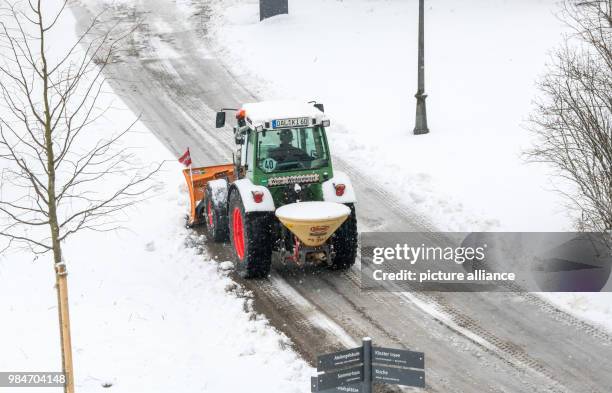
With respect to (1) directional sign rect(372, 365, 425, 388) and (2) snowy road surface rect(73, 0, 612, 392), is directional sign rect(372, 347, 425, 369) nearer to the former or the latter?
(1) directional sign rect(372, 365, 425, 388)

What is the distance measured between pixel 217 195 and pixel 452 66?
1066 centimetres

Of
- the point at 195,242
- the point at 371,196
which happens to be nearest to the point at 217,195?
the point at 195,242

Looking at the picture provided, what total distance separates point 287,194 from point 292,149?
0.69 meters

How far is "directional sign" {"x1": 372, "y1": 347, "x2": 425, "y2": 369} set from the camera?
6.67 metres

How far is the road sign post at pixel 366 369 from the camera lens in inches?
263

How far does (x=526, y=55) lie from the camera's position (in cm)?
2088

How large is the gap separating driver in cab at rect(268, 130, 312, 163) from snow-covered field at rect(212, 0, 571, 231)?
3223 millimetres

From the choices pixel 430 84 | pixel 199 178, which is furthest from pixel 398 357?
pixel 430 84

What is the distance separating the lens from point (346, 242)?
37.1 ft

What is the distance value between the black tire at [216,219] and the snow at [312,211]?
2.04 metres

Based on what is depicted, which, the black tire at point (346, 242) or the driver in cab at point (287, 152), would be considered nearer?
the black tire at point (346, 242)

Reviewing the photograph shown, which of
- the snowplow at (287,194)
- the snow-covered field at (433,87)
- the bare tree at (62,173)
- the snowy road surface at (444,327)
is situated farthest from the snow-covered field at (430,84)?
the bare tree at (62,173)

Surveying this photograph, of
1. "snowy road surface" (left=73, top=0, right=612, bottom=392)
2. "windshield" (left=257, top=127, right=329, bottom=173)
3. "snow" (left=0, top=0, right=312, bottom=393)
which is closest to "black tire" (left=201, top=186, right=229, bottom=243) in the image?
"snowy road surface" (left=73, top=0, right=612, bottom=392)

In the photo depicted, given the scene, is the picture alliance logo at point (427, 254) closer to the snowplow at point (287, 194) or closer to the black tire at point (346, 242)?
the black tire at point (346, 242)
